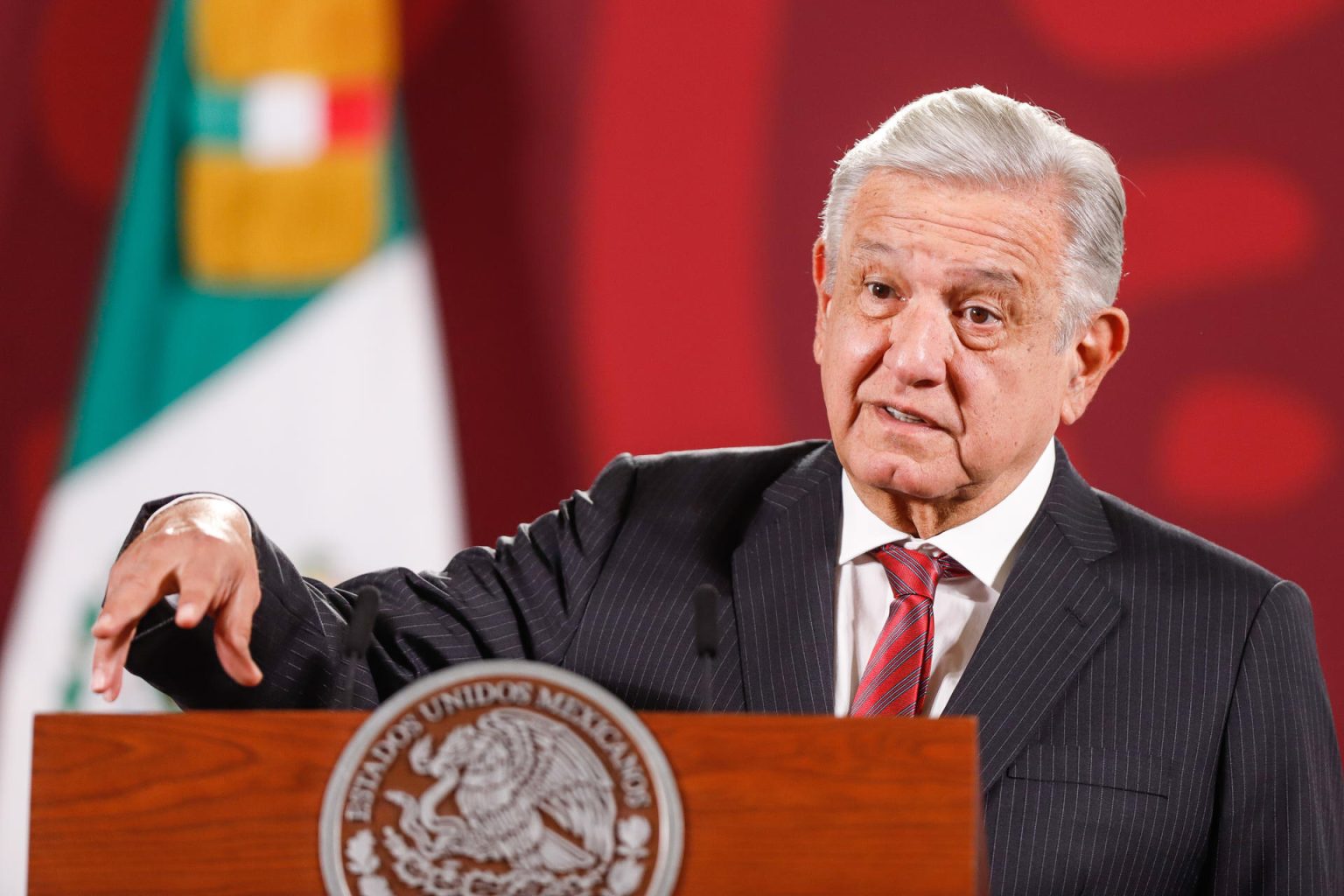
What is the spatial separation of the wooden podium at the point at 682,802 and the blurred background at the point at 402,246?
160cm

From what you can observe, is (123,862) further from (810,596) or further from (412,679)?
(810,596)

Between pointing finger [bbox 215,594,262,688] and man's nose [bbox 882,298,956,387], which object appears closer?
pointing finger [bbox 215,594,262,688]

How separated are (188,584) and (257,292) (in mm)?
1625

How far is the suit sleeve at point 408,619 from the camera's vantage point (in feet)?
4.44

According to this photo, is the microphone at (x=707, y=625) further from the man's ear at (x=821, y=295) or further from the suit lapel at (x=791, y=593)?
the man's ear at (x=821, y=295)

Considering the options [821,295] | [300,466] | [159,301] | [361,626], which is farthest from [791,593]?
[159,301]

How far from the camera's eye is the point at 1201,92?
2408mm

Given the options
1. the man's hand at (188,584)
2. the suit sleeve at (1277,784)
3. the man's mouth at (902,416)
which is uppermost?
the man's mouth at (902,416)

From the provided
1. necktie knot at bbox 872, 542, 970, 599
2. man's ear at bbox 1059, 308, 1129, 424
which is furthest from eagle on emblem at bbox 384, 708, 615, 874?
man's ear at bbox 1059, 308, 1129, 424

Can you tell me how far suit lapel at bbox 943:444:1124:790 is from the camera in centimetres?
147

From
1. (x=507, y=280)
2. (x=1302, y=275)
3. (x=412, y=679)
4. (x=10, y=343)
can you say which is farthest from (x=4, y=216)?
(x=1302, y=275)

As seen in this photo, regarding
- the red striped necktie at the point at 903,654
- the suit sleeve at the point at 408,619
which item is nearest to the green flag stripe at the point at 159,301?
the suit sleeve at the point at 408,619

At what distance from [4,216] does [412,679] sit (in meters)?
1.64

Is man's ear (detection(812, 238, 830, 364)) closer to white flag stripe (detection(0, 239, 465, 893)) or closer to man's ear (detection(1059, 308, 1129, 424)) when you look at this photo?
man's ear (detection(1059, 308, 1129, 424))
